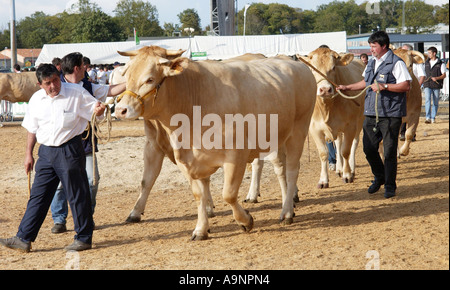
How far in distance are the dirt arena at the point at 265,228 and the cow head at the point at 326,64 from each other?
1.61 m

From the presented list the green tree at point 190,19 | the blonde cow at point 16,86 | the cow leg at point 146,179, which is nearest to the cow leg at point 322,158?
the cow leg at point 146,179

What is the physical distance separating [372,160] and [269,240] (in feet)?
9.39

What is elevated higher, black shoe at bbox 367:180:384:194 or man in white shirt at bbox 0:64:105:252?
man in white shirt at bbox 0:64:105:252

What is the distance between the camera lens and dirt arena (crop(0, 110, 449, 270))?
5.75m

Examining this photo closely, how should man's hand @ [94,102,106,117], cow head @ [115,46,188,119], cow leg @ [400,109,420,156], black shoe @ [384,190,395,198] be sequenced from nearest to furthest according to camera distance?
cow head @ [115,46,188,119] < man's hand @ [94,102,106,117] < black shoe @ [384,190,395,198] < cow leg @ [400,109,420,156]

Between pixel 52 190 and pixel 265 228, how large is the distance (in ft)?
8.21

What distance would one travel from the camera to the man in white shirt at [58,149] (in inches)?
250

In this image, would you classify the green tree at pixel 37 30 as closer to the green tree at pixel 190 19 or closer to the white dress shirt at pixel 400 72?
the green tree at pixel 190 19

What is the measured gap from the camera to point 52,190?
21.6 ft

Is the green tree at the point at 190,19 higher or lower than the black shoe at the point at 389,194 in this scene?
higher

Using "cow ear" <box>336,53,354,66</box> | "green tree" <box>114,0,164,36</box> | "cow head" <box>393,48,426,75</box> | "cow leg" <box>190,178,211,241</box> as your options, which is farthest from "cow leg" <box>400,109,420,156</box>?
"green tree" <box>114,0,164,36</box>

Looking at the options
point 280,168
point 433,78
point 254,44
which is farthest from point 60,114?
point 254,44

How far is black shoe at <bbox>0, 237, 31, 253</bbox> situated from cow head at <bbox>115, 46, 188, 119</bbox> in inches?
74.5
